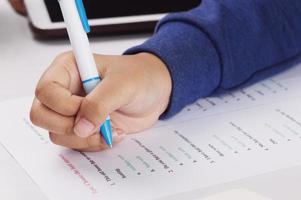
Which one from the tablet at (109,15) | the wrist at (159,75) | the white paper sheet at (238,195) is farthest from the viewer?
the tablet at (109,15)

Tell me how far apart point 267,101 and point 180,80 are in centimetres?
10

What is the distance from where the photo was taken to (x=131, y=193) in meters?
0.53

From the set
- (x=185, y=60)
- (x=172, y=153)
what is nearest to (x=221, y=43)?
(x=185, y=60)

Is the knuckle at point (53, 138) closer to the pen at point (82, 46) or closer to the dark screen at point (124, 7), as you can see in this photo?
the pen at point (82, 46)

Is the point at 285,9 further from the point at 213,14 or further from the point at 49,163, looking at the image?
the point at 49,163

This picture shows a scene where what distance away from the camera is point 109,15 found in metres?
0.83

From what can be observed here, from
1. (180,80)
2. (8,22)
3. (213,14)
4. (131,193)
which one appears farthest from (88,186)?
(8,22)

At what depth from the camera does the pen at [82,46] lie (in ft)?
1.85

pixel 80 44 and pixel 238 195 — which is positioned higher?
pixel 80 44

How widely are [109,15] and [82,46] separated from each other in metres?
0.27

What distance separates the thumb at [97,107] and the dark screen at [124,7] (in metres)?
0.29

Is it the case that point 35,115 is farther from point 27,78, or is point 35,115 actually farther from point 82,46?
point 27,78

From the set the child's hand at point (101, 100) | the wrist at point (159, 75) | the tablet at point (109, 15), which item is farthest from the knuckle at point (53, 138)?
the tablet at point (109, 15)

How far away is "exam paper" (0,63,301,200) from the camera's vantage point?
21.2 inches
